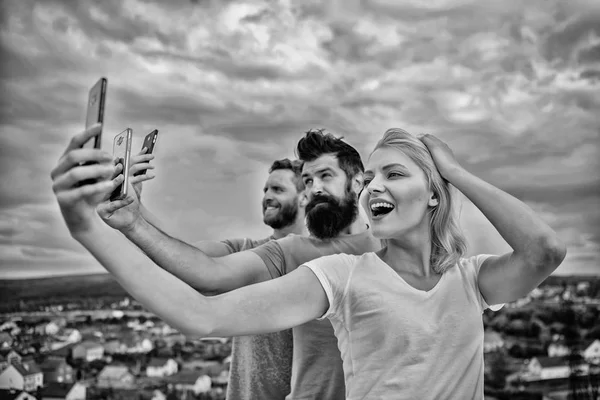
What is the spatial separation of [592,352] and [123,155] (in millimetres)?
5625

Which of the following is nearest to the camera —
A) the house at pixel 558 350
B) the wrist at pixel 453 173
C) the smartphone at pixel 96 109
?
the smartphone at pixel 96 109

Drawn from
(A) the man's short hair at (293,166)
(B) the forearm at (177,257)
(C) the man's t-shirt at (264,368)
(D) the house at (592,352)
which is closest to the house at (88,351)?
(A) the man's short hair at (293,166)

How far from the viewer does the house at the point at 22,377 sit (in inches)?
181

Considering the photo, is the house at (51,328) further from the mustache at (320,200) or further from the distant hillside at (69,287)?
the mustache at (320,200)

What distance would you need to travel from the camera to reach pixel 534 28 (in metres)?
5.96

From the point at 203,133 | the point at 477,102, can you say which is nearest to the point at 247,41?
the point at 203,133

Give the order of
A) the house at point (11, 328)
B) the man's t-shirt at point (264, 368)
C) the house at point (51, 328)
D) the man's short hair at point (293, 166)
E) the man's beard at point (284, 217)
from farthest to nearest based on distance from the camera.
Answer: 1. the house at point (51, 328)
2. the house at point (11, 328)
3. the man's short hair at point (293, 166)
4. the man's beard at point (284, 217)
5. the man's t-shirt at point (264, 368)

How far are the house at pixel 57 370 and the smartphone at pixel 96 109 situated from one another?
4479 mm

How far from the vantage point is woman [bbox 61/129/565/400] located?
111 cm

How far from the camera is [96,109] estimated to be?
2.84 ft

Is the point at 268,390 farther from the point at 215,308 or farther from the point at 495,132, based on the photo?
the point at 495,132

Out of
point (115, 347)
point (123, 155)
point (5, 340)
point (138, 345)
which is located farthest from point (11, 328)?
point (123, 155)

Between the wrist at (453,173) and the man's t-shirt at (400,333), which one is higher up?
the wrist at (453,173)

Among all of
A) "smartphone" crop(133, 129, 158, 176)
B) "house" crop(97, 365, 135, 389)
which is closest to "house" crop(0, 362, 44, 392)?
"house" crop(97, 365, 135, 389)
